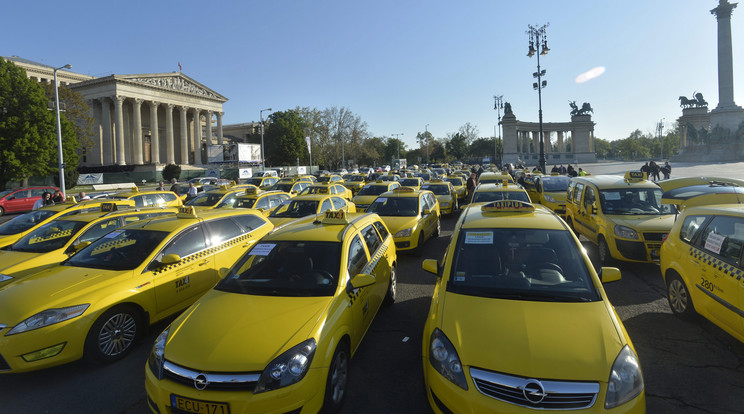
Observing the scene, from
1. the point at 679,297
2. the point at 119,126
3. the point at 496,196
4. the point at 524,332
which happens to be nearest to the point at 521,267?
the point at 524,332

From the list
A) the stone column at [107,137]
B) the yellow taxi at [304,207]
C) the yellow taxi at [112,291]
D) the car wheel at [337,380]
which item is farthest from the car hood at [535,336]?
the stone column at [107,137]

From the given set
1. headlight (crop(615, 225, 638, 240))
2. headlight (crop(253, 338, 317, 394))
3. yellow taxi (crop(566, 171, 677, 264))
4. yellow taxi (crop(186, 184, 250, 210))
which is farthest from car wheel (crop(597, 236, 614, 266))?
yellow taxi (crop(186, 184, 250, 210))

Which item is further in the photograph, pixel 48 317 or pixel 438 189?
pixel 438 189

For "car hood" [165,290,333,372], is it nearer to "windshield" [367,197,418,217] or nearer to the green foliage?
"windshield" [367,197,418,217]

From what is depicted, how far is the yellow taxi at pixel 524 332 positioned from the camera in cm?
264

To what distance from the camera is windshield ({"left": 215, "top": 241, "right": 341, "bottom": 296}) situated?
13.0 ft

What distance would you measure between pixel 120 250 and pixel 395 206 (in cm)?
658

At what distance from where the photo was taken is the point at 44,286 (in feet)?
14.7

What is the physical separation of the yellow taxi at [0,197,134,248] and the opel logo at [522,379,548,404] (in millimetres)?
8993

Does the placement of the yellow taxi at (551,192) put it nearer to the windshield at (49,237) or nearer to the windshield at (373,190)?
the windshield at (373,190)

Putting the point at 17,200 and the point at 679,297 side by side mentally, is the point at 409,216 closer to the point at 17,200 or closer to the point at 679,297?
the point at 679,297

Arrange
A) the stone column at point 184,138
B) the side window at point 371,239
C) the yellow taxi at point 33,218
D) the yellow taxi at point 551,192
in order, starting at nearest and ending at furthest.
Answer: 1. the side window at point 371,239
2. the yellow taxi at point 33,218
3. the yellow taxi at point 551,192
4. the stone column at point 184,138

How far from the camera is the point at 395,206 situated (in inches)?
413

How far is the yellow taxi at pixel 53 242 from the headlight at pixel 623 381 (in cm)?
643
